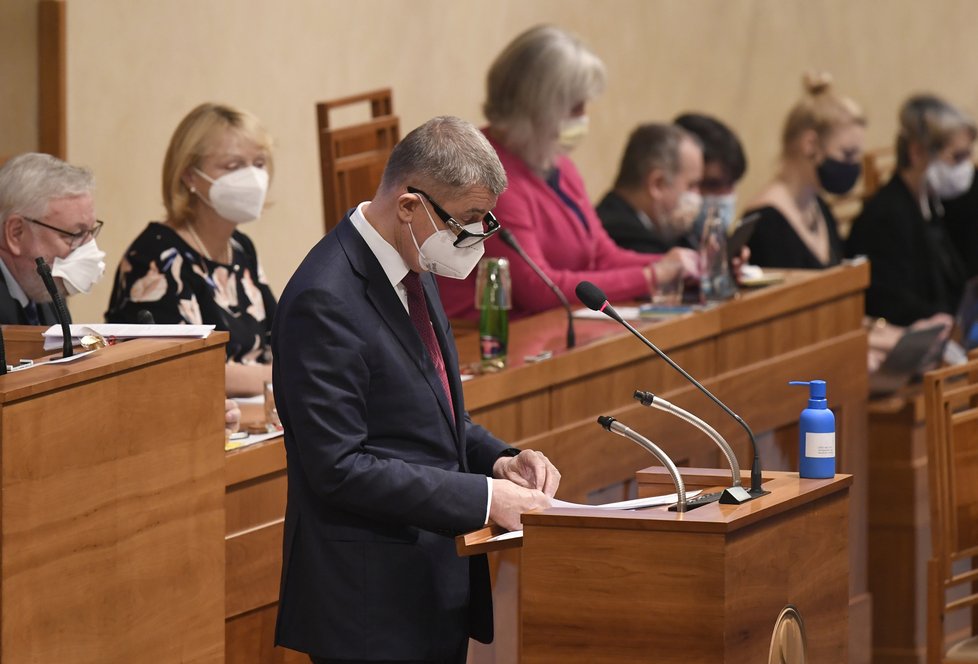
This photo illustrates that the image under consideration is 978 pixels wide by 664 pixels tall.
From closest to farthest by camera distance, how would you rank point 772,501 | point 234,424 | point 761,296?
point 772,501, point 234,424, point 761,296

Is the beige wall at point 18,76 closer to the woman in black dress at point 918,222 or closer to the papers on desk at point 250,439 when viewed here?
the papers on desk at point 250,439

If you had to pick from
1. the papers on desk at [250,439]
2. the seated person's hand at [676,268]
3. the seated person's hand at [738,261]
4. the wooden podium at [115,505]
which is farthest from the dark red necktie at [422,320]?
the seated person's hand at [738,261]

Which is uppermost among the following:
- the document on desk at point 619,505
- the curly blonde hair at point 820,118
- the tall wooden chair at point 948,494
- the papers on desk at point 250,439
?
the curly blonde hair at point 820,118

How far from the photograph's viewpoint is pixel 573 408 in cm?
452

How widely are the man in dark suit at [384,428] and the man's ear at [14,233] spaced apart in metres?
0.95

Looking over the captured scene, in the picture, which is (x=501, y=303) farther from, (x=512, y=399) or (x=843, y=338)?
(x=843, y=338)

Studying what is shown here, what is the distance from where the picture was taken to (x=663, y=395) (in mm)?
4828

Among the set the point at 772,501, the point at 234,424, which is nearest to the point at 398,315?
the point at 772,501

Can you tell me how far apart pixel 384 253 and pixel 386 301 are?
0.27 ft

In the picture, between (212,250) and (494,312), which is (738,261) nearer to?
(494,312)

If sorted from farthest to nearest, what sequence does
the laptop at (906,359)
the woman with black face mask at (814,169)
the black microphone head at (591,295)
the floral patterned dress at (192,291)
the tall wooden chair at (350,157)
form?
1. the woman with black face mask at (814,169)
2. the laptop at (906,359)
3. the tall wooden chair at (350,157)
4. the floral patterned dress at (192,291)
5. the black microphone head at (591,295)

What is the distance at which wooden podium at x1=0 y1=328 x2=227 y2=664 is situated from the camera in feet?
8.79

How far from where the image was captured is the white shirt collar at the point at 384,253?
2875 mm

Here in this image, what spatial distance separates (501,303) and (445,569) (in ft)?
4.87
